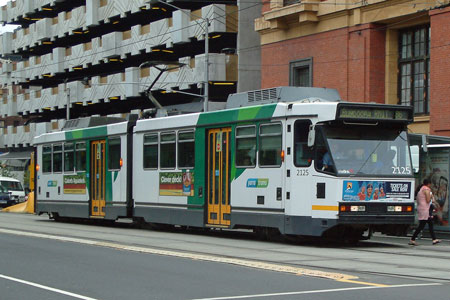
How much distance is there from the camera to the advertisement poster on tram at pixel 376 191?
17.4 metres

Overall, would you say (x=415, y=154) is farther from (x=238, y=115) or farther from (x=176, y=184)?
(x=176, y=184)

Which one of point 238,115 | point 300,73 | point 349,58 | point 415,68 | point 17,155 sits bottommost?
point 17,155

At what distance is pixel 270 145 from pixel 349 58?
14.7 meters

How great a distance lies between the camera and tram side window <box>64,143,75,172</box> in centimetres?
2790

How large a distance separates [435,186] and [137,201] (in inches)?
327

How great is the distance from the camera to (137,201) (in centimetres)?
2425

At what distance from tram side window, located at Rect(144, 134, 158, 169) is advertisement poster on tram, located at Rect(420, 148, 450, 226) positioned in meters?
7.28

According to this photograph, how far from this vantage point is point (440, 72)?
28.8m

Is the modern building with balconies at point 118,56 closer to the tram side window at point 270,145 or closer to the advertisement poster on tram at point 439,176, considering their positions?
the advertisement poster on tram at point 439,176

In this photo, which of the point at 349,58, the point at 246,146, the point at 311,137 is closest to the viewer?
the point at 311,137

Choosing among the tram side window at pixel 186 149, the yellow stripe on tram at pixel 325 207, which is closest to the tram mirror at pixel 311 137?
the yellow stripe on tram at pixel 325 207

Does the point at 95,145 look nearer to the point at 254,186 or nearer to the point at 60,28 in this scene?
the point at 254,186

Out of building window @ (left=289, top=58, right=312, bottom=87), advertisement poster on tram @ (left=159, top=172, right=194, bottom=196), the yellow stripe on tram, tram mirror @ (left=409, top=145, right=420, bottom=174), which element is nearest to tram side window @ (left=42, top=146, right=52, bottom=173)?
advertisement poster on tram @ (left=159, top=172, right=194, bottom=196)

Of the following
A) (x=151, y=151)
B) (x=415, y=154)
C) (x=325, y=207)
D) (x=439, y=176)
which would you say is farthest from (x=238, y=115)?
(x=439, y=176)
